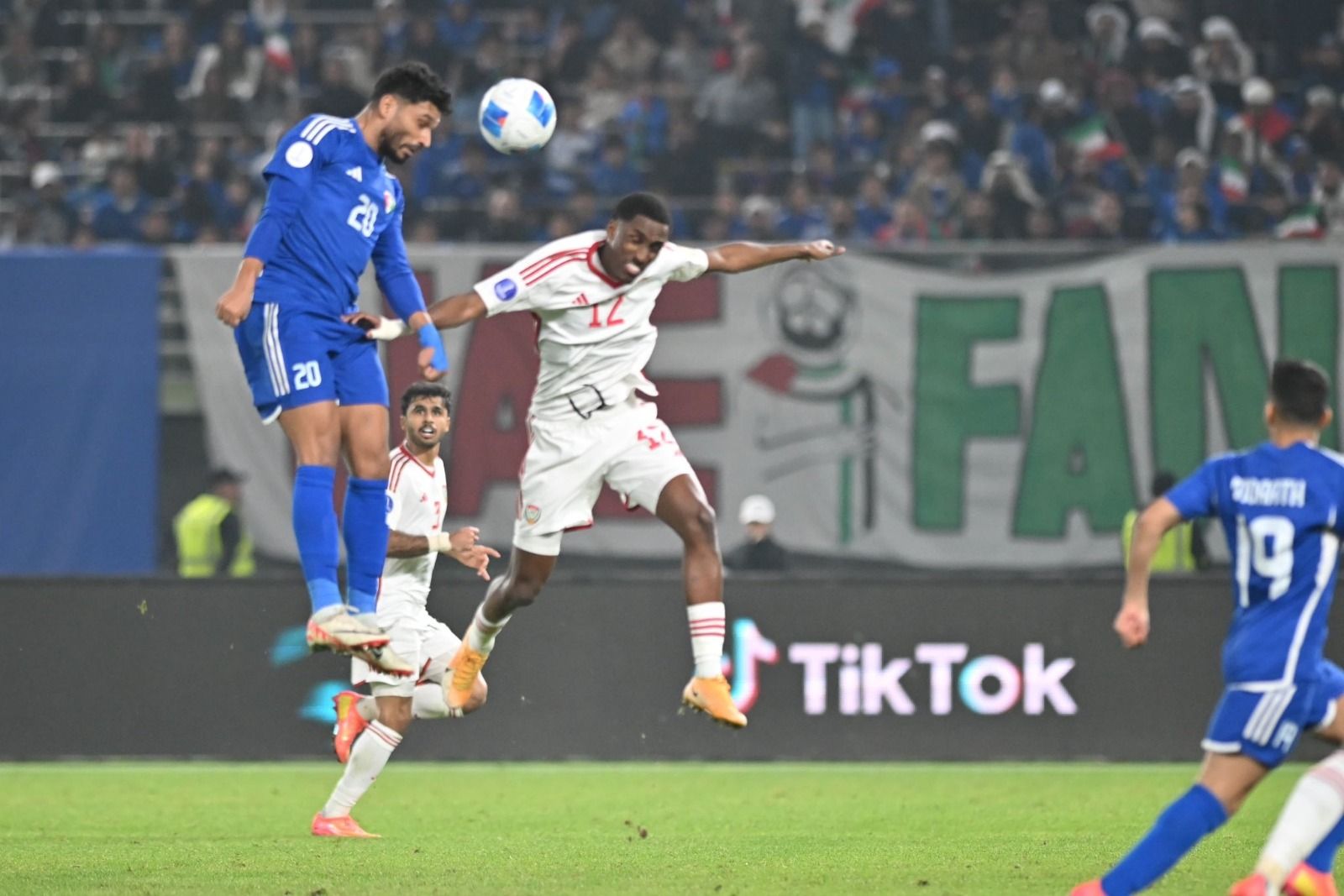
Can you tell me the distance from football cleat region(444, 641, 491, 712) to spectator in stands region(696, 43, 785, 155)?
10506mm

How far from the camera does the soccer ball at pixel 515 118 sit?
8.40 m

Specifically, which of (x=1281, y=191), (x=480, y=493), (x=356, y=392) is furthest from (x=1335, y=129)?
(x=356, y=392)

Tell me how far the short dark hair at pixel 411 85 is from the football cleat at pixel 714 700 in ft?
8.03

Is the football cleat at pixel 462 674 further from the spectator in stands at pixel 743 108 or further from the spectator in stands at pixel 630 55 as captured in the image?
the spectator in stands at pixel 630 55

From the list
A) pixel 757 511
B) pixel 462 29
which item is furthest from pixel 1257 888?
pixel 462 29

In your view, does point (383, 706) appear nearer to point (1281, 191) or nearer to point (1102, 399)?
point (1102, 399)

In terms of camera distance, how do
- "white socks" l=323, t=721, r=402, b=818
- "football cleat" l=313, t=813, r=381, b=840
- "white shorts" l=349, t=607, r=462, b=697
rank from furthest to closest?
"white shorts" l=349, t=607, r=462, b=697 < "white socks" l=323, t=721, r=402, b=818 < "football cleat" l=313, t=813, r=381, b=840

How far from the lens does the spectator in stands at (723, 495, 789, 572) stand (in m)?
15.4

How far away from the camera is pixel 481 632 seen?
8789 millimetres

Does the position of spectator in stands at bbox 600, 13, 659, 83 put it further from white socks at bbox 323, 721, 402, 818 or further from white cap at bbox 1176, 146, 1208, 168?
white socks at bbox 323, 721, 402, 818

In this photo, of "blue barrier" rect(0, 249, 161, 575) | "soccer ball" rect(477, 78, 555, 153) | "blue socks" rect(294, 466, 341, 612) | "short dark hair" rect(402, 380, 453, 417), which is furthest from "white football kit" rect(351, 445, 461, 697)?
"blue barrier" rect(0, 249, 161, 575)

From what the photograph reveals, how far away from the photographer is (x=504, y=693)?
1345cm

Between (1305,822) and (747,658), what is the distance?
7.74 metres

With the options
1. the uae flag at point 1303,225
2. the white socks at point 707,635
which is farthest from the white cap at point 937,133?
the white socks at point 707,635
